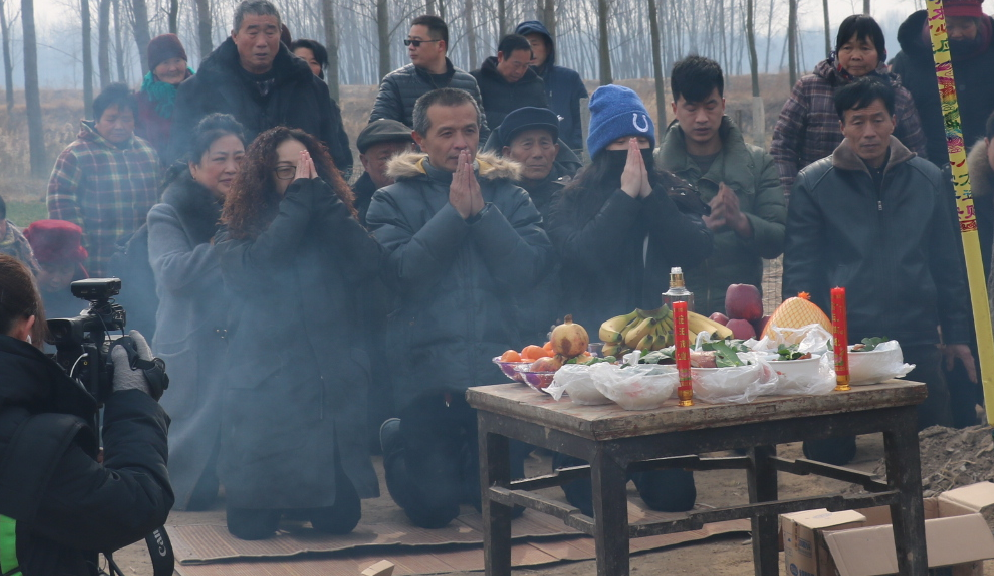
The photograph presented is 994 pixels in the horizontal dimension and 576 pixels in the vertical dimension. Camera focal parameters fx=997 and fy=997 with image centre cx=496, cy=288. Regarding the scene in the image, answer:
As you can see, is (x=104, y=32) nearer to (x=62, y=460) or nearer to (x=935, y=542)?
(x=62, y=460)

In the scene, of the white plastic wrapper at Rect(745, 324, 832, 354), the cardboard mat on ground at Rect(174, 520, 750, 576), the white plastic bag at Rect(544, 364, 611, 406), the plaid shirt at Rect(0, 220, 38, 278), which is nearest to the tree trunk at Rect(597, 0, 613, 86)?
the plaid shirt at Rect(0, 220, 38, 278)

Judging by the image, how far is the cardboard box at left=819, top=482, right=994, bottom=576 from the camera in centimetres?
322

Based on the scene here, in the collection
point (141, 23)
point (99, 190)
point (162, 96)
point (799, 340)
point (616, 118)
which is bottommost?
point (799, 340)

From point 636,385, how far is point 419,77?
4178 mm

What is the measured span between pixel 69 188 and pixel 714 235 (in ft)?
14.9

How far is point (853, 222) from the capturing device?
5152mm

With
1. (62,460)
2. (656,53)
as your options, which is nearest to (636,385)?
(62,460)

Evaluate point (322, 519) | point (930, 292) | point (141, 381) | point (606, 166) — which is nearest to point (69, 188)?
point (322, 519)

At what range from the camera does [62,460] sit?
226 cm

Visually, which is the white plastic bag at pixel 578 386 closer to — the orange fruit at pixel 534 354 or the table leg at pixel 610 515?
the table leg at pixel 610 515

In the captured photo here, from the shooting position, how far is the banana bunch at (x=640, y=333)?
3.39 meters

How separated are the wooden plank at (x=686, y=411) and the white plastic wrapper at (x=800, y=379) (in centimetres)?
3

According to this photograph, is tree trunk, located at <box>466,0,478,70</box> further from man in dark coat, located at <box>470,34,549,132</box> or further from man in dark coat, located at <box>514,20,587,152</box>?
man in dark coat, located at <box>470,34,549,132</box>

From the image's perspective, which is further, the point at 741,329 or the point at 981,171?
the point at 981,171
